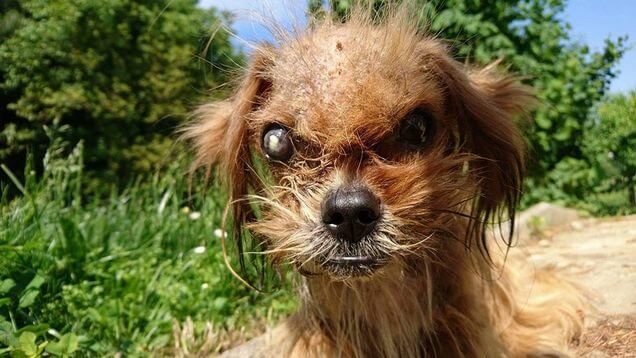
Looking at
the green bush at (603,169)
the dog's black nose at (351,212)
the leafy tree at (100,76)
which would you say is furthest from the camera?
the leafy tree at (100,76)

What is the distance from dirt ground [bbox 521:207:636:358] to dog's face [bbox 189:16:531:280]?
2.61 feet

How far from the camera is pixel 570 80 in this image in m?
6.27

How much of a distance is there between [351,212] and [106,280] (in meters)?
2.11

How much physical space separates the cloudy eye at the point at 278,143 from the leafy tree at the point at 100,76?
13.3 metres

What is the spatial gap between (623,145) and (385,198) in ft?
12.2

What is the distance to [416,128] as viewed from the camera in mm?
1957

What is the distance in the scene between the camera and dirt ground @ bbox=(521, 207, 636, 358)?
2631 mm

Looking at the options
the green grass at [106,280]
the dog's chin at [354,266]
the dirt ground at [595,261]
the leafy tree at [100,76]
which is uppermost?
the dog's chin at [354,266]

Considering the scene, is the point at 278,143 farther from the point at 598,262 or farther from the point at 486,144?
the point at 598,262

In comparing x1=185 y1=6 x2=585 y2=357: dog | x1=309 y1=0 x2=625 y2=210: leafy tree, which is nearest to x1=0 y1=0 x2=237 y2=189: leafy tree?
x1=309 y1=0 x2=625 y2=210: leafy tree

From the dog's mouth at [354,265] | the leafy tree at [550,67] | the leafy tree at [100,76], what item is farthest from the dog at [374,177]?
the leafy tree at [100,76]

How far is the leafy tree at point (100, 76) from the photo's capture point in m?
15.1

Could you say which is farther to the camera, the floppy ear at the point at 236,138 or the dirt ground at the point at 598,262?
the dirt ground at the point at 598,262

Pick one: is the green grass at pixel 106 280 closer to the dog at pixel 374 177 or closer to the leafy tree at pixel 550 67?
the dog at pixel 374 177
